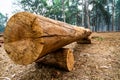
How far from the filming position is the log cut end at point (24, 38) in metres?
2.51

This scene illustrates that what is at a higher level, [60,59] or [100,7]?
[100,7]

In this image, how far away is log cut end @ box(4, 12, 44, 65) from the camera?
2508 millimetres

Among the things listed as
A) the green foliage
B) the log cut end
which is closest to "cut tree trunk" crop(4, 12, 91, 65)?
the log cut end

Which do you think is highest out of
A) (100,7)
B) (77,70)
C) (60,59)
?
(100,7)

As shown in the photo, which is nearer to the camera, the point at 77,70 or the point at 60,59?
the point at 60,59

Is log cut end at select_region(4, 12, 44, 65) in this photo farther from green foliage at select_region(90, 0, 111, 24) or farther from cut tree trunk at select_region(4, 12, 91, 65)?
green foliage at select_region(90, 0, 111, 24)

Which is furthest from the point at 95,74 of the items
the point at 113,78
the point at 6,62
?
the point at 6,62

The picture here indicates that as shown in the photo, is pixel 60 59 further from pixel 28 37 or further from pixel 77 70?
pixel 28 37

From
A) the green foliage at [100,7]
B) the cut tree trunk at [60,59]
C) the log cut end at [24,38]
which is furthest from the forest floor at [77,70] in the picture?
the green foliage at [100,7]

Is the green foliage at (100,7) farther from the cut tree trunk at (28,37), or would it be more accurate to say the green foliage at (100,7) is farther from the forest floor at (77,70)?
the cut tree trunk at (28,37)

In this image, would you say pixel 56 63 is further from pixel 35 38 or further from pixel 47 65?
pixel 35 38

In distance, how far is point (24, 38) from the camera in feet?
8.60

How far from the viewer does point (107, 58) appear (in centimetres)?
453

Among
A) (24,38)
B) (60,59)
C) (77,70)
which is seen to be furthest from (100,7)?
(24,38)
